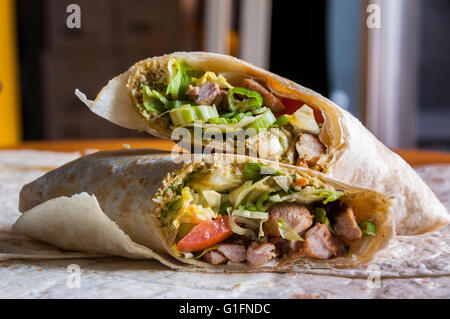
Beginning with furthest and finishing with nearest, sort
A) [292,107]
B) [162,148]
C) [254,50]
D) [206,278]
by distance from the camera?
1. [254,50]
2. [162,148]
3. [292,107]
4. [206,278]

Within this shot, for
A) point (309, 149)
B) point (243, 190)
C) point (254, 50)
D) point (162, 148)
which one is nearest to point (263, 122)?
point (309, 149)

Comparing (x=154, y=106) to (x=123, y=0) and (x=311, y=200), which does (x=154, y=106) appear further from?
(x=123, y=0)

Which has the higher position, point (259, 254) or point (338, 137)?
point (338, 137)

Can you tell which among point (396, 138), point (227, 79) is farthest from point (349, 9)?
point (227, 79)

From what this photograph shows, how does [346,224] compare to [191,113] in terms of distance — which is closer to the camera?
[346,224]

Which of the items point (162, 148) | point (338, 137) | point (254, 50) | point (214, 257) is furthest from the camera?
point (254, 50)

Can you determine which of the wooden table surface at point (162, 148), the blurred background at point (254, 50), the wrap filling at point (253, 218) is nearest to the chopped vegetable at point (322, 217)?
the wrap filling at point (253, 218)

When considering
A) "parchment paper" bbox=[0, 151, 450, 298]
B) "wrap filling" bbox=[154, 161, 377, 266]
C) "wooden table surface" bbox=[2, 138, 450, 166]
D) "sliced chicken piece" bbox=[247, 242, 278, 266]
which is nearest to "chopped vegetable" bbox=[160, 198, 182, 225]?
"wrap filling" bbox=[154, 161, 377, 266]

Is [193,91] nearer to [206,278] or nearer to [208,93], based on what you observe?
[208,93]
